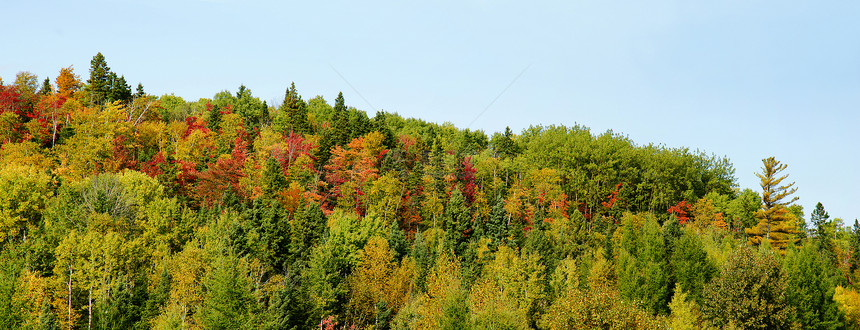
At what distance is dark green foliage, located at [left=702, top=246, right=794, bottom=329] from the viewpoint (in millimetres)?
68812

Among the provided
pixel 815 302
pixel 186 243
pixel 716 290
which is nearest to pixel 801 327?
pixel 815 302

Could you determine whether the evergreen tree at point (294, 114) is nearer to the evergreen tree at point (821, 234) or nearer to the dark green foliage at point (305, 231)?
the dark green foliage at point (305, 231)

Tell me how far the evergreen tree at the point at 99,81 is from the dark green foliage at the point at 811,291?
4161 inches

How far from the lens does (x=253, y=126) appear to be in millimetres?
118812

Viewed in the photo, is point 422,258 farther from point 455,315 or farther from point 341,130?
point 341,130

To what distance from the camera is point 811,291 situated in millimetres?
81500

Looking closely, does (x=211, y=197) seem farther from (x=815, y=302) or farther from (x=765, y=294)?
(x=815, y=302)

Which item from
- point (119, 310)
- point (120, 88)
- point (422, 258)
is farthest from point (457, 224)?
point (120, 88)

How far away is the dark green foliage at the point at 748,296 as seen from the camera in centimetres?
6881

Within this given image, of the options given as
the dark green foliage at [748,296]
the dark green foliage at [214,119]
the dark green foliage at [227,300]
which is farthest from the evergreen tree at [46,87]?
the dark green foliage at [748,296]

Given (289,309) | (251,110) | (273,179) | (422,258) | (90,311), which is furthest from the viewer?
(251,110)

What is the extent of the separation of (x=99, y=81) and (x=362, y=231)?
2646 inches

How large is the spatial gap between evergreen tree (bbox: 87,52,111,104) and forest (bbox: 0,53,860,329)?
0.37 m

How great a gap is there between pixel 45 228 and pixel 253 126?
4968cm
